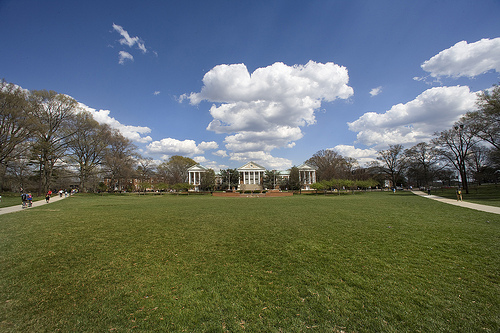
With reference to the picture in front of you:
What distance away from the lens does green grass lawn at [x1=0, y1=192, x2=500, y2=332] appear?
337 cm

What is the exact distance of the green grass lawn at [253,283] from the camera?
11.0ft

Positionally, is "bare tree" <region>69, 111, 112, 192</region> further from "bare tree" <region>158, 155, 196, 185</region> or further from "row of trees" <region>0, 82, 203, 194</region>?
"bare tree" <region>158, 155, 196, 185</region>

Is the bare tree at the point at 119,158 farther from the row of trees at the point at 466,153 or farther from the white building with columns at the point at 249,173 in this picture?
the row of trees at the point at 466,153

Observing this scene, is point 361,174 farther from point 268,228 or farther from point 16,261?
point 16,261

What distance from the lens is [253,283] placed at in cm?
460

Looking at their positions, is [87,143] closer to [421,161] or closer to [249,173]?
[249,173]

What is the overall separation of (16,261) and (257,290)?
6.69m

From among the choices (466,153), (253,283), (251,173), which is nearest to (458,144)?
(466,153)

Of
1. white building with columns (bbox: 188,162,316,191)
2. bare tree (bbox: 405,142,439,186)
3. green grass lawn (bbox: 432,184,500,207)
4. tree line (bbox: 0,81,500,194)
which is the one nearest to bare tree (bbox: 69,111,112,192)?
tree line (bbox: 0,81,500,194)

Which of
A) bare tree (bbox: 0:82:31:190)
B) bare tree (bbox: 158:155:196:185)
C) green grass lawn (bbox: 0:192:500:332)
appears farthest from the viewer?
bare tree (bbox: 158:155:196:185)

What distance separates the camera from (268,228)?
9867mm

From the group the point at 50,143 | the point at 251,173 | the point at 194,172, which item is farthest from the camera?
the point at 251,173

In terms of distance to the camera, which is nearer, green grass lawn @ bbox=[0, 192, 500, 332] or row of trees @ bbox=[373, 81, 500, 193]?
green grass lawn @ bbox=[0, 192, 500, 332]

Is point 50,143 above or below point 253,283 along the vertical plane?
above
